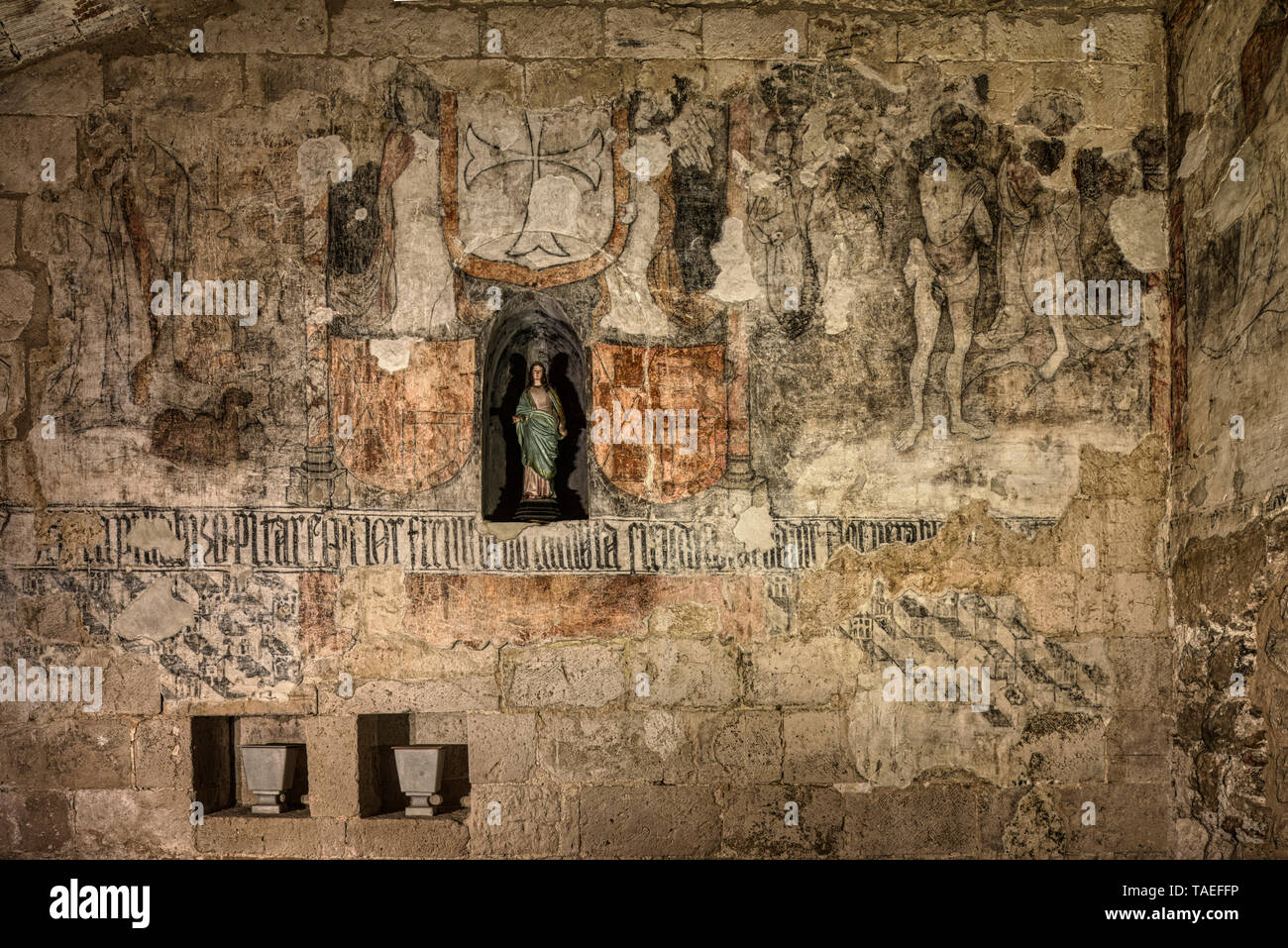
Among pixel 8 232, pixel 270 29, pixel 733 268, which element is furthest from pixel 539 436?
pixel 8 232

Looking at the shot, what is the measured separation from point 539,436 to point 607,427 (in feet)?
1.42

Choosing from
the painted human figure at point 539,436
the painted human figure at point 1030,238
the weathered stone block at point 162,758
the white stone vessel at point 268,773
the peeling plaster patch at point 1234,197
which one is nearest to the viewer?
the peeling plaster patch at point 1234,197

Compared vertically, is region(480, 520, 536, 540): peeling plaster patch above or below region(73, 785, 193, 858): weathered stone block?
above

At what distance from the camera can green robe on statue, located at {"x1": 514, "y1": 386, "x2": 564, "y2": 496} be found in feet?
21.8

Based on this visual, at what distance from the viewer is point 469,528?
6.62 m

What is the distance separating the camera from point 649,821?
6434mm

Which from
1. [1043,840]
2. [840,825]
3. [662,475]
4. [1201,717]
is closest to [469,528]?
[662,475]

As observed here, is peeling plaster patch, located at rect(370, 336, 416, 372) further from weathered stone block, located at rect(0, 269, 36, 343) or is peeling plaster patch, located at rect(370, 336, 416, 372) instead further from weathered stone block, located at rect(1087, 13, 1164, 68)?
weathered stone block, located at rect(1087, 13, 1164, 68)

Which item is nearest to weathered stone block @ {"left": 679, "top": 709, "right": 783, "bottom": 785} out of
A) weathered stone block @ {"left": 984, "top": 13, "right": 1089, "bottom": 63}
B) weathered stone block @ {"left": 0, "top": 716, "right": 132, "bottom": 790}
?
weathered stone block @ {"left": 0, "top": 716, "right": 132, "bottom": 790}

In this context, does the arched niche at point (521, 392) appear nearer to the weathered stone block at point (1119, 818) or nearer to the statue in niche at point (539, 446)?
the statue in niche at point (539, 446)

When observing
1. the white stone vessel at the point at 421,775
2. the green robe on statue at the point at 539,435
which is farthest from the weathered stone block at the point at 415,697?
the green robe on statue at the point at 539,435

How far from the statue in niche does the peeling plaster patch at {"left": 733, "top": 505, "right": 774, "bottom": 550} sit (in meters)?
1.16

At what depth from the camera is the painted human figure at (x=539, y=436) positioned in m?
6.66

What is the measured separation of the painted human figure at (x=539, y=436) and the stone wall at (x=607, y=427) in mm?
193
